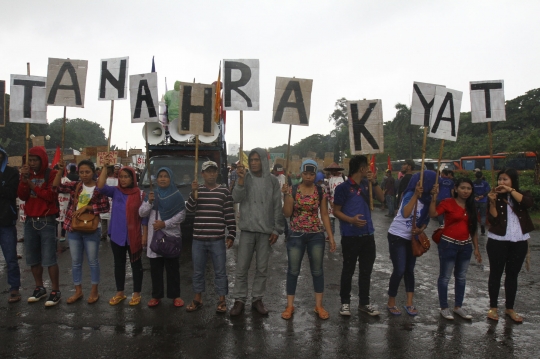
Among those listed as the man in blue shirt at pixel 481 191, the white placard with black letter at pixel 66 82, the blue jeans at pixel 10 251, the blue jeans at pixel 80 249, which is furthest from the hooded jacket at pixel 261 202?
the man in blue shirt at pixel 481 191

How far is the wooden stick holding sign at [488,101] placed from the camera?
5785 mm

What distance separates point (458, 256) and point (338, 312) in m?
1.58

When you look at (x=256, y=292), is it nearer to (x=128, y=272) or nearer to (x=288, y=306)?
(x=288, y=306)

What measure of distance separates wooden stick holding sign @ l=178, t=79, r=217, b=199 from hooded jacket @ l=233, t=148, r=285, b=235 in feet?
2.93

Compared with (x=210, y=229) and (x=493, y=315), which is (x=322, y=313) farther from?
(x=493, y=315)

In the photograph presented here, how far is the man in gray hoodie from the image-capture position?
5121mm

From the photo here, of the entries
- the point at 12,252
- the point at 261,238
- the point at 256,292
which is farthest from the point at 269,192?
the point at 12,252

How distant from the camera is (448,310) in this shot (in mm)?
5039

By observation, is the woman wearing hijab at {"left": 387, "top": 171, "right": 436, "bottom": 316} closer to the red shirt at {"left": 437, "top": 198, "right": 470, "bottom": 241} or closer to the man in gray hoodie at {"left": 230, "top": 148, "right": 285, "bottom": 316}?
the red shirt at {"left": 437, "top": 198, "right": 470, "bottom": 241}

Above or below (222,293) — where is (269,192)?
above

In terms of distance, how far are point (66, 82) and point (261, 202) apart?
328 centimetres

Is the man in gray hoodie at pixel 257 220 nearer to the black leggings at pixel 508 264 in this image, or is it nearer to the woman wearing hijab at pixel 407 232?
the woman wearing hijab at pixel 407 232

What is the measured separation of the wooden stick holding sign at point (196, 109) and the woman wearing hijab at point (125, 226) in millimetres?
938

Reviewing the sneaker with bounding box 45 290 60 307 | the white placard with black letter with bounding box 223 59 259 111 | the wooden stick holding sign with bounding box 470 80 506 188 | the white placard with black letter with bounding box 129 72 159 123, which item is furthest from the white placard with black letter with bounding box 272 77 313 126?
the sneaker with bounding box 45 290 60 307
